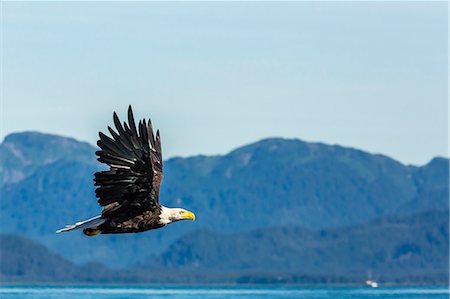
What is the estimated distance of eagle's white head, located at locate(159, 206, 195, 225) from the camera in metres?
28.1

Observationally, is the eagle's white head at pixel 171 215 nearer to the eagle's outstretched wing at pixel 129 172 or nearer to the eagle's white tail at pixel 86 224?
the eagle's outstretched wing at pixel 129 172

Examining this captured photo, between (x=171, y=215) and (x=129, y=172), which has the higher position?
(x=129, y=172)

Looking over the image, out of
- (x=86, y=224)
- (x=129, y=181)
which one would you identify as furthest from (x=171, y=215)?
(x=86, y=224)

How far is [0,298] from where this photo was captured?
12975cm

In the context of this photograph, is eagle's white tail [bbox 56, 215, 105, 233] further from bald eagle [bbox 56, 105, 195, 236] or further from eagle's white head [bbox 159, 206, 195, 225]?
eagle's white head [bbox 159, 206, 195, 225]

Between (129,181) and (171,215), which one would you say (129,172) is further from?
(171,215)

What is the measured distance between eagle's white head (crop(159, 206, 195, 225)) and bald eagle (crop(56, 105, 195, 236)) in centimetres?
1

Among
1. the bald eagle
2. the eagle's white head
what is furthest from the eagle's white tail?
the eagle's white head

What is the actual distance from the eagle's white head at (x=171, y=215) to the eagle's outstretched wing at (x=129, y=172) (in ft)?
0.89

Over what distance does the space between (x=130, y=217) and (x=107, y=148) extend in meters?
1.59

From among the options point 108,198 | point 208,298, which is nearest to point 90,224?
point 108,198

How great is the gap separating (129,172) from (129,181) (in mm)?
224

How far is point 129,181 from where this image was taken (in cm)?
2762

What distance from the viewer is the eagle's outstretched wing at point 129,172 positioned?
27.1 metres
